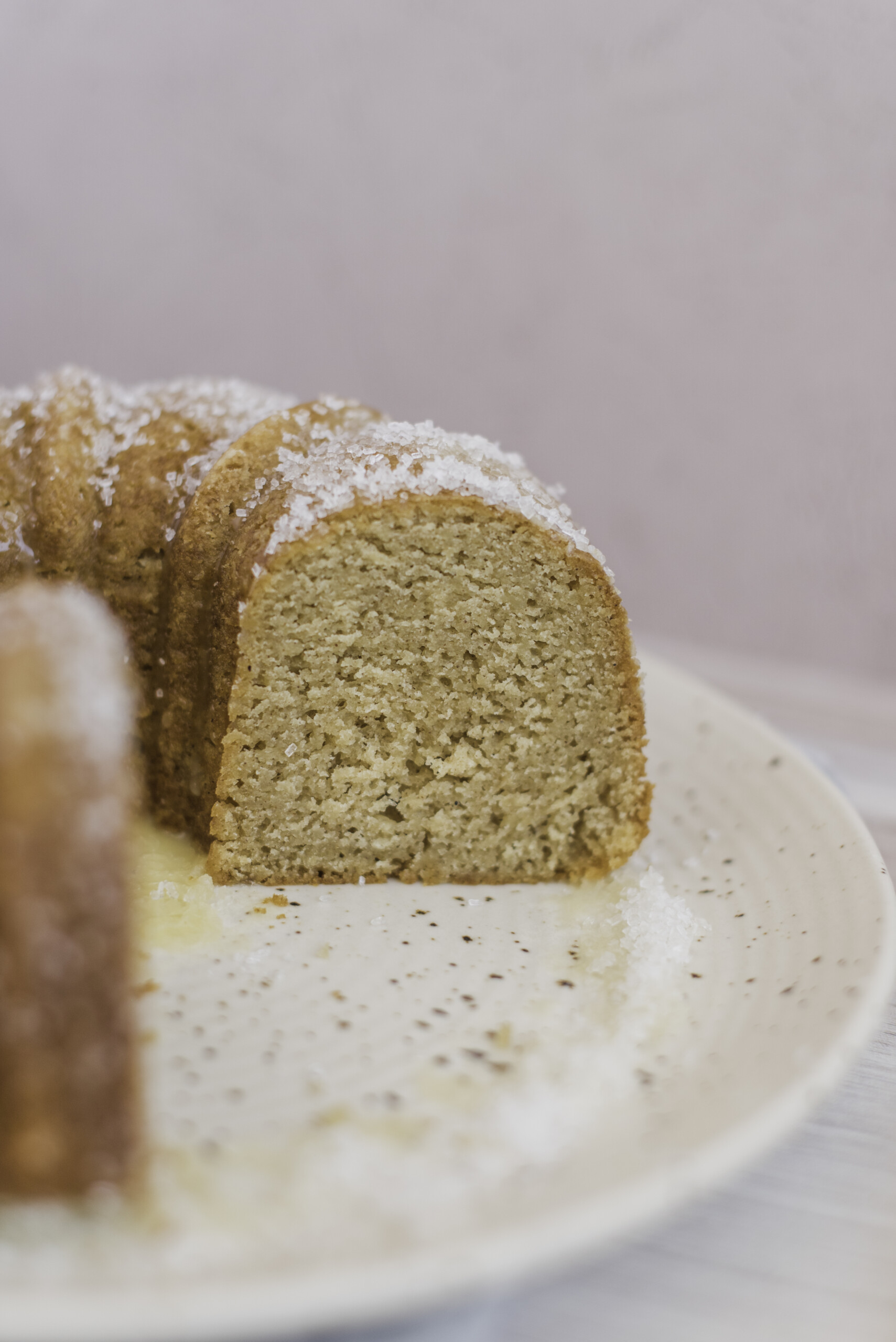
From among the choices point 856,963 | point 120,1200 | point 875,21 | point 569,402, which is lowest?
point 120,1200

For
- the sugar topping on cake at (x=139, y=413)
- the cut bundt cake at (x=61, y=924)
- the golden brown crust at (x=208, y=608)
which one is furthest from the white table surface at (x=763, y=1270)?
the sugar topping on cake at (x=139, y=413)

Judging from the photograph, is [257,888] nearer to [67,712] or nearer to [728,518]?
[67,712]

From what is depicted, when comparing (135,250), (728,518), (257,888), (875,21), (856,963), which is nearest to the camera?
(856,963)

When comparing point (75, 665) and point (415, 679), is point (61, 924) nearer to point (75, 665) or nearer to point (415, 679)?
point (75, 665)

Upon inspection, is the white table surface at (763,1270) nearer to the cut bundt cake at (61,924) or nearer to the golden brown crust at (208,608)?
the cut bundt cake at (61,924)

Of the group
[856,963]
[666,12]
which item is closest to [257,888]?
[856,963]

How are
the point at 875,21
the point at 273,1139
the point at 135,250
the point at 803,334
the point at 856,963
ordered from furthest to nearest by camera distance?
the point at 135,250
the point at 803,334
the point at 875,21
the point at 856,963
the point at 273,1139
